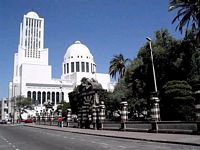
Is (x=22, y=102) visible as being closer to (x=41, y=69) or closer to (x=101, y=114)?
(x=41, y=69)

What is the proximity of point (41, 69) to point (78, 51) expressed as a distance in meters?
21.9

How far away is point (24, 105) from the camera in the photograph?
373 ft

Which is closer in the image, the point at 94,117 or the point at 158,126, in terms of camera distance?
the point at 158,126

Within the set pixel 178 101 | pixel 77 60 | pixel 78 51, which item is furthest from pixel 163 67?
pixel 78 51

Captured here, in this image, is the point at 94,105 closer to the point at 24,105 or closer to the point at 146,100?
the point at 146,100

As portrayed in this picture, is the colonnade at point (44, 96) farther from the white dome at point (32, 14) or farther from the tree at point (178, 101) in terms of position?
the tree at point (178, 101)

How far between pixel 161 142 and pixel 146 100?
31.6 m

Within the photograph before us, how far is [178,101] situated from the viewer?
124 ft

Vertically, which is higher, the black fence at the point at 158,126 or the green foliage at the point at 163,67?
the green foliage at the point at 163,67

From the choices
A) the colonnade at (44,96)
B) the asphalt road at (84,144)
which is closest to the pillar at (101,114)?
the asphalt road at (84,144)

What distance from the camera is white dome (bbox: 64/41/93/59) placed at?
164000 mm

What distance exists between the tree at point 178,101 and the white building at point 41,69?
107649 millimetres

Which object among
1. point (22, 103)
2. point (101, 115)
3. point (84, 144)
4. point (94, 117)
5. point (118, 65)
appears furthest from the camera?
point (22, 103)

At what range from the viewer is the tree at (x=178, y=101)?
121ft
